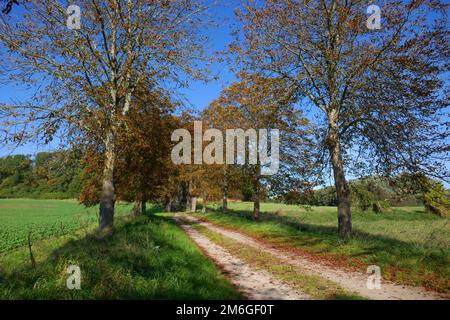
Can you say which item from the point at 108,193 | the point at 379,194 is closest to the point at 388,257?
the point at 379,194

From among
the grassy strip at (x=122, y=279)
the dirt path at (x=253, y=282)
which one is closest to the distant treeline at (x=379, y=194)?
the dirt path at (x=253, y=282)

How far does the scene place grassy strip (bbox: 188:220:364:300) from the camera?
681 centimetres

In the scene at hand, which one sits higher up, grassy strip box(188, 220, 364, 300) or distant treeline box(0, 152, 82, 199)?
distant treeline box(0, 152, 82, 199)

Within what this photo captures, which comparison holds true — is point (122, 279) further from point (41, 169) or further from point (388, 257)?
point (388, 257)

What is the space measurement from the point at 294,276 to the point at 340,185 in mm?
7041

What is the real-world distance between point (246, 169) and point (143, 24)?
54.0ft

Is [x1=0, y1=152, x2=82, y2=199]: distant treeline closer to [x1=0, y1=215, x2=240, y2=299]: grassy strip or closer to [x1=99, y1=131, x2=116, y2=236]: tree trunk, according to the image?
[x1=99, y1=131, x2=116, y2=236]: tree trunk

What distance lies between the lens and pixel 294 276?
845cm

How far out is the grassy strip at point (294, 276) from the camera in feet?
22.4

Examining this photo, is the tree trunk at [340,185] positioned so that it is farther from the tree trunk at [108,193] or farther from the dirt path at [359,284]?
the tree trunk at [108,193]

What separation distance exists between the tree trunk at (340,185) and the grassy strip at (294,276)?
4.37 metres

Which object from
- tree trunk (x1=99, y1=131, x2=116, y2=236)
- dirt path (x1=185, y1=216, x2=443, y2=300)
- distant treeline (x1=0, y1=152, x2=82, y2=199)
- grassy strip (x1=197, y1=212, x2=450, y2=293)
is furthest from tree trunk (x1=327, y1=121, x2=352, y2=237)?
distant treeline (x1=0, y1=152, x2=82, y2=199)

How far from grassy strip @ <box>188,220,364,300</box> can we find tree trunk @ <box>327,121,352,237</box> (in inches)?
172
